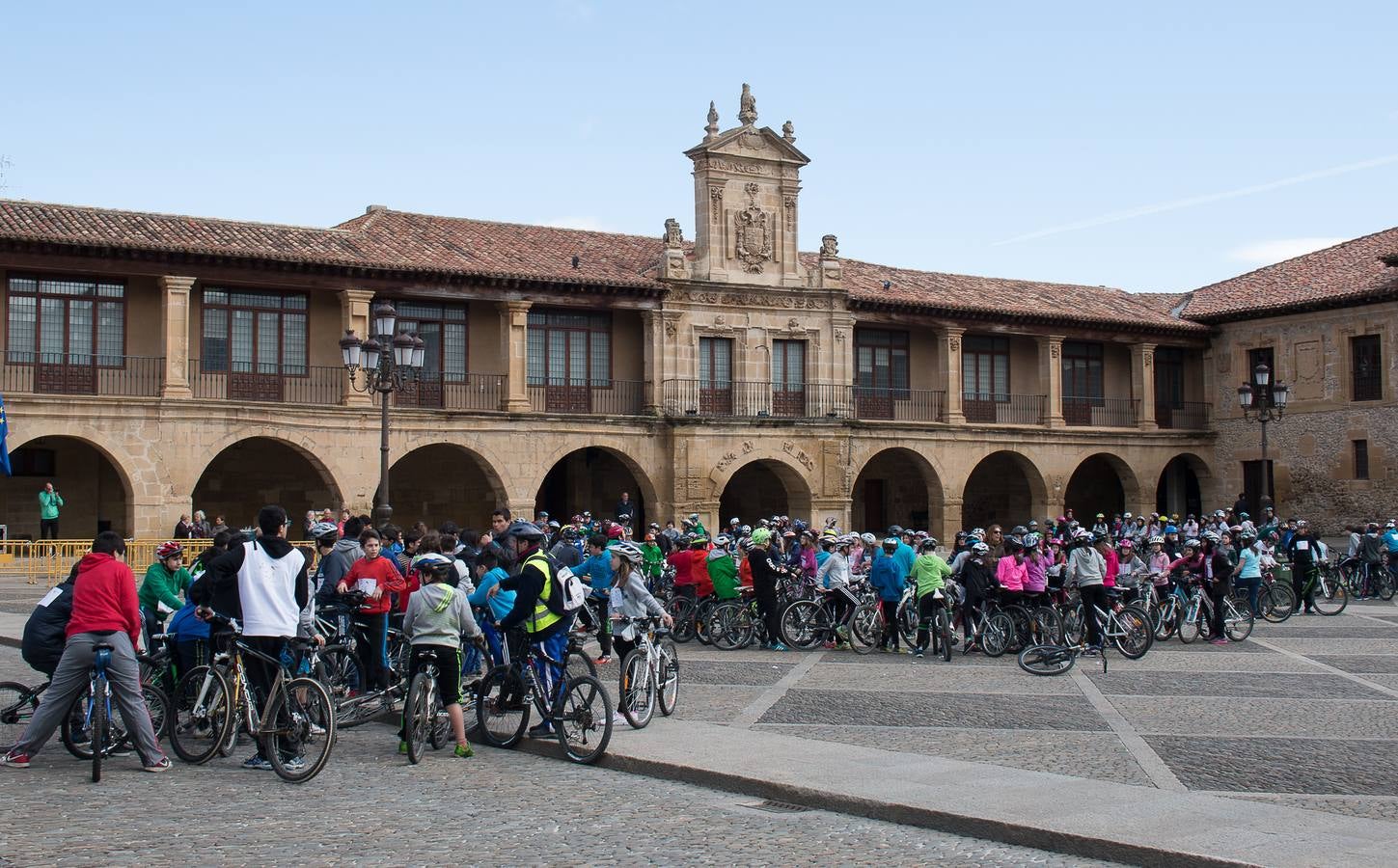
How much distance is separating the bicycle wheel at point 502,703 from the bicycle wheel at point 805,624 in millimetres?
7680

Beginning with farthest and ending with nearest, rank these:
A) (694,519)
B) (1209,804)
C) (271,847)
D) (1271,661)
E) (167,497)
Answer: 1. (167,497)
2. (694,519)
3. (1271,661)
4. (1209,804)
5. (271,847)

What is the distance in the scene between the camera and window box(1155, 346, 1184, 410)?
146 feet

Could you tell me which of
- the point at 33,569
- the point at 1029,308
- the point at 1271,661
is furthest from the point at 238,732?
the point at 1029,308

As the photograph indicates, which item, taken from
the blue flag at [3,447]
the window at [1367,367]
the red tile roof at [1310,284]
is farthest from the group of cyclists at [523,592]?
the red tile roof at [1310,284]

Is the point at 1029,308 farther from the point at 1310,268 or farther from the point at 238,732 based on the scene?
the point at 238,732

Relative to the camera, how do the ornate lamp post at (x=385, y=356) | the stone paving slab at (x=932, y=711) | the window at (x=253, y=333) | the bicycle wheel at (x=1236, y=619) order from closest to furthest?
the stone paving slab at (x=932, y=711) < the bicycle wheel at (x=1236, y=619) < the ornate lamp post at (x=385, y=356) < the window at (x=253, y=333)

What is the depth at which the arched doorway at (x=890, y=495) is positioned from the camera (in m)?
43.4

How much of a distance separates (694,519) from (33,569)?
11646mm

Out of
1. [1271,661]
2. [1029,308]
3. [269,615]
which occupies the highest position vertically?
[1029,308]

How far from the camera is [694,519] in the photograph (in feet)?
82.2

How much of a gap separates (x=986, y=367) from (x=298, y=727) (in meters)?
33.5

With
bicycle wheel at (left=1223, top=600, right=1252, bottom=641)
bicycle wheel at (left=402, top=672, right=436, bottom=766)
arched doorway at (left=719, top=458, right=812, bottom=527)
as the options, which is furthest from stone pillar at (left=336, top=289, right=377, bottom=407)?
bicycle wheel at (left=402, top=672, right=436, bottom=766)

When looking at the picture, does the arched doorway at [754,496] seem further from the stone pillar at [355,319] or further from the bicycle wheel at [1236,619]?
the bicycle wheel at [1236,619]

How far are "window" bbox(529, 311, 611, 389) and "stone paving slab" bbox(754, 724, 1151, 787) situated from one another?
23407mm
